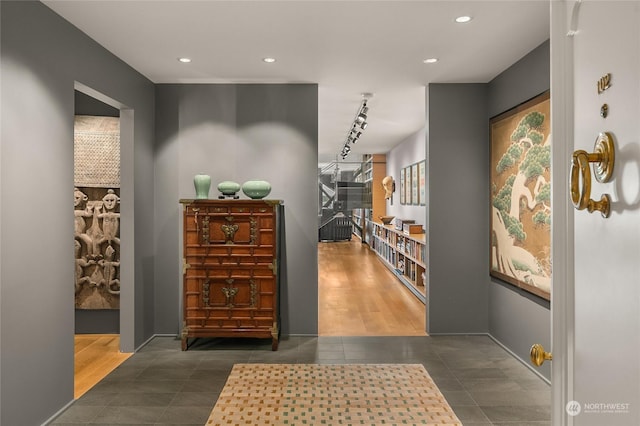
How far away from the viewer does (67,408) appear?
3035mm

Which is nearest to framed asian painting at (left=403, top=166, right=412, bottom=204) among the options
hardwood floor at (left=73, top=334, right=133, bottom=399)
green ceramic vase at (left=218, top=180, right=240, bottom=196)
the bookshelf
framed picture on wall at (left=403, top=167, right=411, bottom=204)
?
framed picture on wall at (left=403, top=167, right=411, bottom=204)

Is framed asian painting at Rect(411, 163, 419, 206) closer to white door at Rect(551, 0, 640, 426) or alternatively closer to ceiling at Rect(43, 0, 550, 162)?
ceiling at Rect(43, 0, 550, 162)

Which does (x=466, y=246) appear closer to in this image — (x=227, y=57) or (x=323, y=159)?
(x=227, y=57)

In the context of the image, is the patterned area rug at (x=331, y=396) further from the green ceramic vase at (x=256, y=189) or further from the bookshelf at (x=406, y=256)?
the bookshelf at (x=406, y=256)

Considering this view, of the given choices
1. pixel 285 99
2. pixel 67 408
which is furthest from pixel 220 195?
pixel 67 408

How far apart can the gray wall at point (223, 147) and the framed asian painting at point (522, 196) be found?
177cm

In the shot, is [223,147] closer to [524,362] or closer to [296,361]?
[296,361]

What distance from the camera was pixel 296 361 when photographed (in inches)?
155

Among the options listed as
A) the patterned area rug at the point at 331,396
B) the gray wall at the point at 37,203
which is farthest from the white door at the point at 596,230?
the gray wall at the point at 37,203

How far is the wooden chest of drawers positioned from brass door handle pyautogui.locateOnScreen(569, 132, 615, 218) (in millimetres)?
3404

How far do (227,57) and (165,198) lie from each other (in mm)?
1601

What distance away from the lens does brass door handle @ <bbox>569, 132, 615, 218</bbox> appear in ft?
2.88

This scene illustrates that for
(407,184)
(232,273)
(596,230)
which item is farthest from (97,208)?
(407,184)

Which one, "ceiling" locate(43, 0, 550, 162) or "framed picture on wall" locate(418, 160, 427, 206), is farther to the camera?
"framed picture on wall" locate(418, 160, 427, 206)
